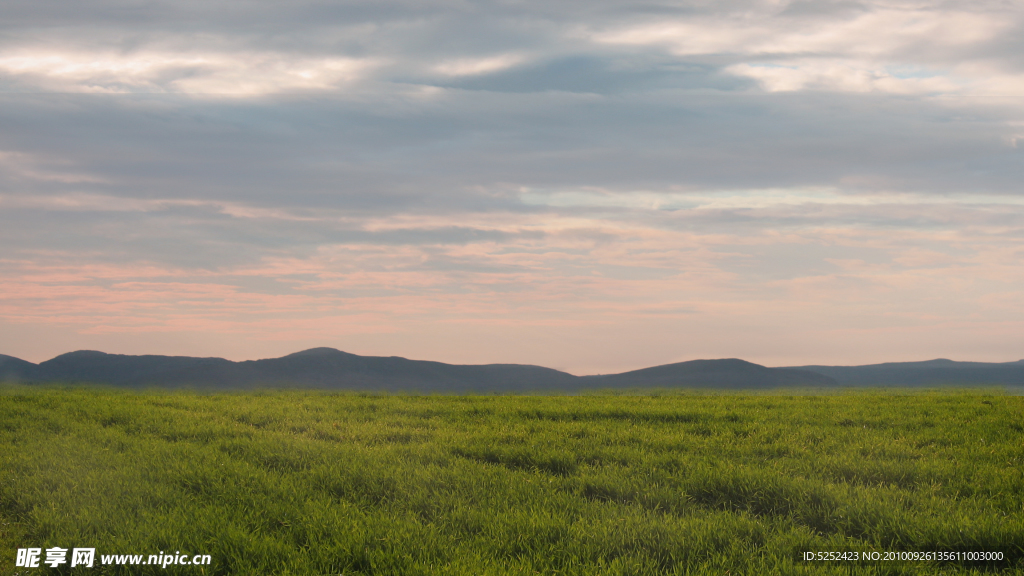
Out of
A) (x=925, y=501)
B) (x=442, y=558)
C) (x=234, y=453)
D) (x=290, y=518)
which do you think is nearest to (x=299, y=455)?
(x=234, y=453)

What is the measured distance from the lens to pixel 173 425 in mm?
12945

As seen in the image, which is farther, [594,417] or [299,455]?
[594,417]

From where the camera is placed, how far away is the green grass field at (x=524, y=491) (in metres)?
6.13

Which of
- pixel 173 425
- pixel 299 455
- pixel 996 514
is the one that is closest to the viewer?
pixel 996 514

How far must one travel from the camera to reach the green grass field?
6133 mm

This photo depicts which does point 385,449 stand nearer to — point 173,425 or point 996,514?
point 173,425

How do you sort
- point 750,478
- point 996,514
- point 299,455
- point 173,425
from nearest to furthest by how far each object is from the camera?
point 996,514 < point 750,478 < point 299,455 < point 173,425

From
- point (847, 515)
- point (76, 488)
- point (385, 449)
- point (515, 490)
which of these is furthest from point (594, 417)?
point (76, 488)

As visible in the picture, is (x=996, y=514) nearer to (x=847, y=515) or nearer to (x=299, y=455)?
(x=847, y=515)

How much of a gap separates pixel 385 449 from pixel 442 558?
4500 millimetres

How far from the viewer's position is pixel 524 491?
793 cm

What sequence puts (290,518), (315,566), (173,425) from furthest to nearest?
1. (173,425)
2. (290,518)
3. (315,566)

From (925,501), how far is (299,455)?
8805 mm

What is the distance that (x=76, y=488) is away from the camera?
865 centimetres
